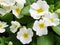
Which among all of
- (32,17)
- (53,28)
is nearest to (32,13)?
(32,17)

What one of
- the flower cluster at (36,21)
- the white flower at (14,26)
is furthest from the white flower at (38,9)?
the white flower at (14,26)

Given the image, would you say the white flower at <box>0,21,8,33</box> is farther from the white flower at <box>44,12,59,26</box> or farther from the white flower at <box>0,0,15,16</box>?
the white flower at <box>44,12,59,26</box>

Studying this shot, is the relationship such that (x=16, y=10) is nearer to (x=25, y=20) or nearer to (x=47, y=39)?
(x=25, y=20)

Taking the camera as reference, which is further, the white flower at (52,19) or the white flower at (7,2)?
the white flower at (7,2)

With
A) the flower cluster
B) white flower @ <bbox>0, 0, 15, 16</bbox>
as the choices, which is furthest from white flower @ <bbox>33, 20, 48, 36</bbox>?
white flower @ <bbox>0, 0, 15, 16</bbox>

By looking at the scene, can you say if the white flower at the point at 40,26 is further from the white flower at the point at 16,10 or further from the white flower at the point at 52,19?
the white flower at the point at 16,10

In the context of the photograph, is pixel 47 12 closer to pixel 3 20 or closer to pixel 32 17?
pixel 32 17
